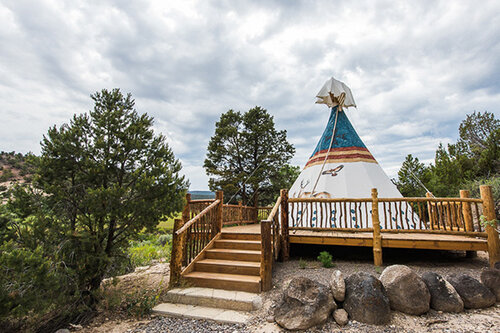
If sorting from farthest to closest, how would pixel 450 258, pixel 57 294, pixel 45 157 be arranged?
1. pixel 450 258
2. pixel 45 157
3. pixel 57 294

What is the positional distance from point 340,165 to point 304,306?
535cm

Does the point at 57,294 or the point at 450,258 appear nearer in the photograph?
the point at 57,294

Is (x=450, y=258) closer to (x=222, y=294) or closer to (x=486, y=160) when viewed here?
(x=222, y=294)

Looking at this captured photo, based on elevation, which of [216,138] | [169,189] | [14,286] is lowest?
[14,286]

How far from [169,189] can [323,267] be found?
350cm

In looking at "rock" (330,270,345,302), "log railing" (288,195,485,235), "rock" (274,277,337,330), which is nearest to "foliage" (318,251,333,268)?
"log railing" (288,195,485,235)

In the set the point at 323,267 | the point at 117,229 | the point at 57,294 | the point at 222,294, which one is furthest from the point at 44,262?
the point at 323,267

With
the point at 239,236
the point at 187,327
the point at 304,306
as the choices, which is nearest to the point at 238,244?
the point at 239,236

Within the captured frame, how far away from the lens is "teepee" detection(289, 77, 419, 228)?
7180 millimetres

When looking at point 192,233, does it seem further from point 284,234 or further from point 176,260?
point 284,234

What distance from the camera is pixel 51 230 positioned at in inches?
134

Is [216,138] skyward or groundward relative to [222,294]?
skyward

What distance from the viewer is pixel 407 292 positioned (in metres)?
3.23

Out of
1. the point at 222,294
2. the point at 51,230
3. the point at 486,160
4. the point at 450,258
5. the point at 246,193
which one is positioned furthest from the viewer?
the point at 246,193
